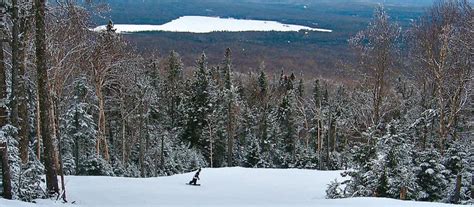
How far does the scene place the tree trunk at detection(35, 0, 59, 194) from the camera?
12.0 metres

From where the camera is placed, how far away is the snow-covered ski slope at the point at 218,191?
44.6 ft

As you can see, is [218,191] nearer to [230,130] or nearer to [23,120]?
[23,120]

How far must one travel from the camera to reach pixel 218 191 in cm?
1989

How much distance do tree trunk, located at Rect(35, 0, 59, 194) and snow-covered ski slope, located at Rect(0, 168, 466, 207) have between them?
924mm

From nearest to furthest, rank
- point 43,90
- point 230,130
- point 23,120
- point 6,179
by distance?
point 6,179 → point 43,90 → point 23,120 → point 230,130

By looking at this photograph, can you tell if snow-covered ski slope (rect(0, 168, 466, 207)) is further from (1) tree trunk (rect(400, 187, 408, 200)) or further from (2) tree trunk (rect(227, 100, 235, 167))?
(2) tree trunk (rect(227, 100, 235, 167))

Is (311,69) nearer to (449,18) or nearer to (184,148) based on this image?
(184,148)

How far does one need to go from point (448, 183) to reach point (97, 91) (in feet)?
56.3

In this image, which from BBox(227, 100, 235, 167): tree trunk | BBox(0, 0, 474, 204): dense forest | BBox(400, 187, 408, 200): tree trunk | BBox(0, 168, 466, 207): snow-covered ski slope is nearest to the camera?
BBox(0, 0, 474, 204): dense forest

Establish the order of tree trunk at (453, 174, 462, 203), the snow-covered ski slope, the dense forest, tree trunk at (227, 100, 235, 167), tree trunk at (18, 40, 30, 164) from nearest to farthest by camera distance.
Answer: the dense forest < tree trunk at (18, 40, 30, 164) < the snow-covered ski slope < tree trunk at (453, 174, 462, 203) < tree trunk at (227, 100, 235, 167)

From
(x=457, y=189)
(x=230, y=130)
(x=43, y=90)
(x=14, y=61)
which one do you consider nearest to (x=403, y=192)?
(x=457, y=189)

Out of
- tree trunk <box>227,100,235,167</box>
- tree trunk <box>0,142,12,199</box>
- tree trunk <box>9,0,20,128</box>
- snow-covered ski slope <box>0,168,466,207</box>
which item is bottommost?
tree trunk <box>227,100,235,167</box>

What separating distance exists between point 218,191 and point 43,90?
30.3 feet

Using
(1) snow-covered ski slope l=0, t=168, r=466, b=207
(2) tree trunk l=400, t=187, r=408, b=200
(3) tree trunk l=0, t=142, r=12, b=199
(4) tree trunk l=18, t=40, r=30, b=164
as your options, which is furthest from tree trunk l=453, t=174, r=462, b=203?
(3) tree trunk l=0, t=142, r=12, b=199
